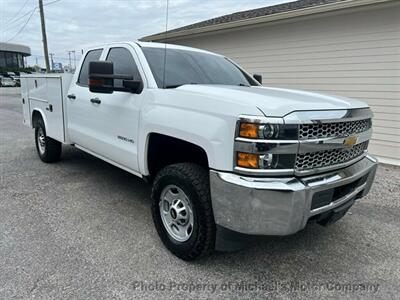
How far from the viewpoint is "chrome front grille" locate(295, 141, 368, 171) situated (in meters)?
2.47

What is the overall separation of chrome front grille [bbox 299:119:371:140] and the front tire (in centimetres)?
85

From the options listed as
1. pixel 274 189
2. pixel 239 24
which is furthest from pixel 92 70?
pixel 239 24

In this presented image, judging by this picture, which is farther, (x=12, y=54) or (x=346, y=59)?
(x=12, y=54)

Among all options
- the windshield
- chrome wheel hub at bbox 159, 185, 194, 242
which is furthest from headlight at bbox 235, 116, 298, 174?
the windshield

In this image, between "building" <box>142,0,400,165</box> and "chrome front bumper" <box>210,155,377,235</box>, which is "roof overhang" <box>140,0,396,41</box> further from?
"chrome front bumper" <box>210,155,377,235</box>

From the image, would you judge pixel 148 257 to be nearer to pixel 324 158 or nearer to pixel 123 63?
pixel 324 158

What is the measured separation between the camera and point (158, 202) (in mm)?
3215

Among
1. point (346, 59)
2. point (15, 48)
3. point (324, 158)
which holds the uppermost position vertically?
point (15, 48)

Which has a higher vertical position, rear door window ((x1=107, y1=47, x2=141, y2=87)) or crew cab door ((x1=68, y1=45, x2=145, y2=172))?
rear door window ((x1=107, y1=47, x2=141, y2=87))

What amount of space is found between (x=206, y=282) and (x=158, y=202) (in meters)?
0.87

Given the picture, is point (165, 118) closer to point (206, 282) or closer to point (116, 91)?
point (116, 91)

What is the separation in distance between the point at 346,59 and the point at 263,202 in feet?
20.8

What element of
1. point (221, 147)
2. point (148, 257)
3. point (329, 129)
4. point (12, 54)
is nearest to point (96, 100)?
point (148, 257)

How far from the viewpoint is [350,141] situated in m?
2.78
